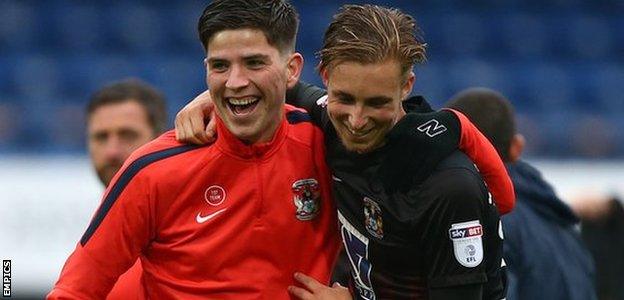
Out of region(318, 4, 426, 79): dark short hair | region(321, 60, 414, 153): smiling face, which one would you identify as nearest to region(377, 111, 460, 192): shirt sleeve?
region(321, 60, 414, 153): smiling face

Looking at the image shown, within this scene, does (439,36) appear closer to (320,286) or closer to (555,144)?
(555,144)

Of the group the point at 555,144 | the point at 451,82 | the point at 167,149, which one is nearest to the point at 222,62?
the point at 167,149

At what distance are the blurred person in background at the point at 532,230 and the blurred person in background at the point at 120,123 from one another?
117cm

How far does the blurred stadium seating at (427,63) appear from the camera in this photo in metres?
9.67

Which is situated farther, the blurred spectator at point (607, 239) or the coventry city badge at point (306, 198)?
the blurred spectator at point (607, 239)

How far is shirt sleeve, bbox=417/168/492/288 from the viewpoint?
3.21 meters

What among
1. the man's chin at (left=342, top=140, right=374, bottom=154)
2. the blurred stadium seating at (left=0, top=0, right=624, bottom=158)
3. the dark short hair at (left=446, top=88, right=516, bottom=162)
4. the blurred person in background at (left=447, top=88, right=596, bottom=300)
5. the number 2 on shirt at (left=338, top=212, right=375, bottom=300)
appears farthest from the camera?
the blurred stadium seating at (left=0, top=0, right=624, bottom=158)

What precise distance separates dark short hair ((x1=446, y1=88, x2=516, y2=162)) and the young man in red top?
1.38 m

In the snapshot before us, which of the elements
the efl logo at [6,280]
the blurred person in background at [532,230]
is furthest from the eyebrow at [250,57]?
the blurred person in background at [532,230]

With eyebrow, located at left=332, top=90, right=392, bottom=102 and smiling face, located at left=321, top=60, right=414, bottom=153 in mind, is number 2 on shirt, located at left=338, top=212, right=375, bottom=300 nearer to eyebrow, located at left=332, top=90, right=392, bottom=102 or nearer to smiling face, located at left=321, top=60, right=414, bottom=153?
smiling face, located at left=321, top=60, right=414, bottom=153

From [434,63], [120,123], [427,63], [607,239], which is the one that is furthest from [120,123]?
[434,63]

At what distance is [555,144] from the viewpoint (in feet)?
31.8

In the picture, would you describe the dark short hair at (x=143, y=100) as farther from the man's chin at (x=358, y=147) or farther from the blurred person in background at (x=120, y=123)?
the man's chin at (x=358, y=147)

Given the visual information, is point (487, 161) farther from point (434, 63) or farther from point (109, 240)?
point (434, 63)
